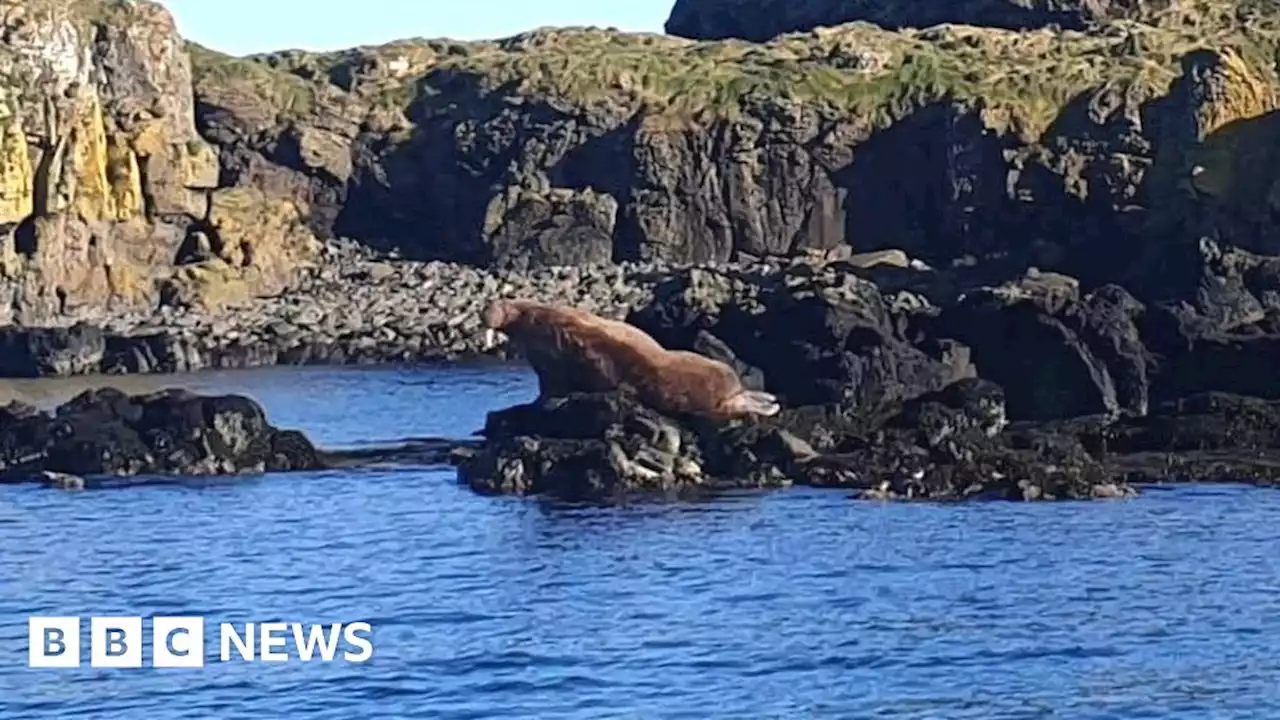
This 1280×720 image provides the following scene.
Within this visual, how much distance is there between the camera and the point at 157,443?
49.7 metres

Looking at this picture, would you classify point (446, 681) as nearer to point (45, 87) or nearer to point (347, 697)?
point (347, 697)

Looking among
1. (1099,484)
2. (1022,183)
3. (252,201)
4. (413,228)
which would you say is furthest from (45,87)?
(1099,484)

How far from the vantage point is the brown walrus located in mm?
48356

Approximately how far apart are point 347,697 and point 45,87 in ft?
250

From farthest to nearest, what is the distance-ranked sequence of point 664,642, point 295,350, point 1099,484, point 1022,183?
1. point 1022,183
2. point 295,350
3. point 1099,484
4. point 664,642

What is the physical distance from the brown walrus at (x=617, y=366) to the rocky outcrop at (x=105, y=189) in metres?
46.0

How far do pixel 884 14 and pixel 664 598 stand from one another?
111664 millimetres

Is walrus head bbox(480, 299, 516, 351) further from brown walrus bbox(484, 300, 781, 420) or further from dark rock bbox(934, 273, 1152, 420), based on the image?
dark rock bbox(934, 273, 1152, 420)

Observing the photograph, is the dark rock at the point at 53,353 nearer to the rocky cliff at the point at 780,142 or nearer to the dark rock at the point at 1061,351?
the rocky cliff at the point at 780,142

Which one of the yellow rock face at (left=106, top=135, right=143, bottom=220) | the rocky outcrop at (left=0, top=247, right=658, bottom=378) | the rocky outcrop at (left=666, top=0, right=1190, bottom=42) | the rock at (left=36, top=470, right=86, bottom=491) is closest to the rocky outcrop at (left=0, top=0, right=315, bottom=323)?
the yellow rock face at (left=106, top=135, right=143, bottom=220)

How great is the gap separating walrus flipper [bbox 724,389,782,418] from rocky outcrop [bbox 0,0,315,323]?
164 feet

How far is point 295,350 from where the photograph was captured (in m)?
86.4

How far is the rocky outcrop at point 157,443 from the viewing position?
49.3 m

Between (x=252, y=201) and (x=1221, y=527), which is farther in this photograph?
(x=252, y=201)
